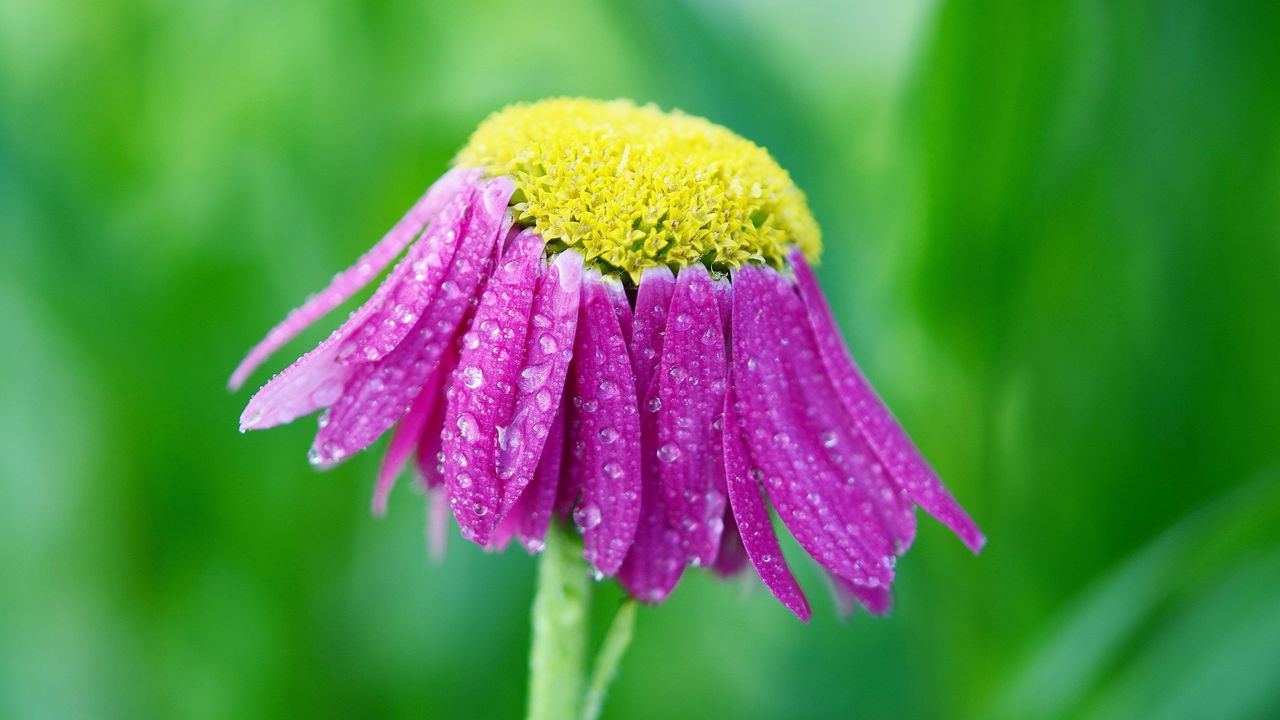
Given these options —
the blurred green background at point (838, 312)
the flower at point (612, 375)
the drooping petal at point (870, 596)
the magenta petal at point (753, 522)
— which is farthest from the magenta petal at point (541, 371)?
the blurred green background at point (838, 312)

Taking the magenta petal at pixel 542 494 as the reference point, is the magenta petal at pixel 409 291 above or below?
above

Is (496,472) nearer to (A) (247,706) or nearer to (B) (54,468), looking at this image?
(A) (247,706)

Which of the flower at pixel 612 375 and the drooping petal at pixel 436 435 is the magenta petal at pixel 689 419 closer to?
the flower at pixel 612 375

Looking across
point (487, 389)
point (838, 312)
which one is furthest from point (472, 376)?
point (838, 312)

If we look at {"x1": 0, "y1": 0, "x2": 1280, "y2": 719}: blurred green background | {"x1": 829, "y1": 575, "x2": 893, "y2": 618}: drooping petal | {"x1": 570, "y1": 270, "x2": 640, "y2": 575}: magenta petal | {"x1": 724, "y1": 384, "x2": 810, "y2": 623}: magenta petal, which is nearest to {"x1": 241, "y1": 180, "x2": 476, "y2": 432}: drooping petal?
{"x1": 570, "y1": 270, "x2": 640, "y2": 575}: magenta petal

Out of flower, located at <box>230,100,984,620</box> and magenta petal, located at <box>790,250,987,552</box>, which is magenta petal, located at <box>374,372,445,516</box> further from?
magenta petal, located at <box>790,250,987,552</box>

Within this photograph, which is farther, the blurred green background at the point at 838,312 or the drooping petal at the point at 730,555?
the blurred green background at the point at 838,312

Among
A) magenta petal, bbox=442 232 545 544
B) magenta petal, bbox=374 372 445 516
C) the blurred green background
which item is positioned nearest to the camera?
magenta petal, bbox=442 232 545 544

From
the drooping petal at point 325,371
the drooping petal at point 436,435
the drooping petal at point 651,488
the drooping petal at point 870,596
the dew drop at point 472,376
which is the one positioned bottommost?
the drooping petal at point 870,596
